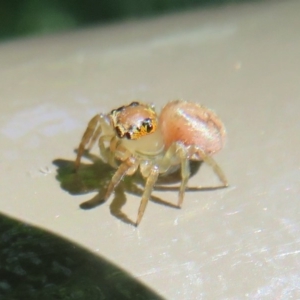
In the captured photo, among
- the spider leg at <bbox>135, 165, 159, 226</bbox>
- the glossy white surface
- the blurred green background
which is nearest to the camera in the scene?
the glossy white surface

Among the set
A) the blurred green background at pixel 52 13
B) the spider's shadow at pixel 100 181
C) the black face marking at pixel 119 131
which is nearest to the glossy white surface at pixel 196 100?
the spider's shadow at pixel 100 181

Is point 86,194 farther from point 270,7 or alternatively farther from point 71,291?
point 270,7

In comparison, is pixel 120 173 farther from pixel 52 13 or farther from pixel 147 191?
pixel 52 13

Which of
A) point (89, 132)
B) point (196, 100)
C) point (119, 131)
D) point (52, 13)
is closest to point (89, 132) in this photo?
point (89, 132)

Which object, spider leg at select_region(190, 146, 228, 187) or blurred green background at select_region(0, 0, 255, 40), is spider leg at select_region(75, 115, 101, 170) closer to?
spider leg at select_region(190, 146, 228, 187)

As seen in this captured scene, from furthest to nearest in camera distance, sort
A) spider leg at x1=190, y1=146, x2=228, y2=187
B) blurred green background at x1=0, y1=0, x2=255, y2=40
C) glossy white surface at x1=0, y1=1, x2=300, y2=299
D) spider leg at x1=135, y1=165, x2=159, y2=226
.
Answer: blurred green background at x1=0, y1=0, x2=255, y2=40 < spider leg at x1=190, y1=146, x2=228, y2=187 < spider leg at x1=135, y1=165, x2=159, y2=226 < glossy white surface at x1=0, y1=1, x2=300, y2=299

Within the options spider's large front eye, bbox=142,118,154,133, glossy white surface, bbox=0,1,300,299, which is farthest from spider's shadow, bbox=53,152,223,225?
spider's large front eye, bbox=142,118,154,133

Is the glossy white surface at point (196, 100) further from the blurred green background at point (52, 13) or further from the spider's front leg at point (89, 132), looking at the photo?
the blurred green background at point (52, 13)
